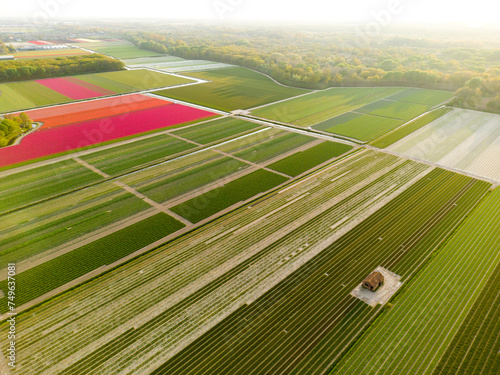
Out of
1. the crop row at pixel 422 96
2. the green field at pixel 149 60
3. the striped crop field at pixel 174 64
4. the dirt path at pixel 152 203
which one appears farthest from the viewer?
the green field at pixel 149 60

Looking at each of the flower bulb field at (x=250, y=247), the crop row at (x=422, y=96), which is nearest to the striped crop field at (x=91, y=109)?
the flower bulb field at (x=250, y=247)

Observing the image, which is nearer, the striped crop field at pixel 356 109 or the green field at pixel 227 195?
the green field at pixel 227 195

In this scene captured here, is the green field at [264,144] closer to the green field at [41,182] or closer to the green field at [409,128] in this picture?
the green field at [409,128]

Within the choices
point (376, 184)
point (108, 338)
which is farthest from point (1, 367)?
point (376, 184)

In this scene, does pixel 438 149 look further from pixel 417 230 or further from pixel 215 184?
pixel 215 184

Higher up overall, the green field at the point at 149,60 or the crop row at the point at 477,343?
the crop row at the point at 477,343

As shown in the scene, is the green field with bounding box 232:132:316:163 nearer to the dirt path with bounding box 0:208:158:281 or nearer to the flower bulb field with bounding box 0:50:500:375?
the flower bulb field with bounding box 0:50:500:375

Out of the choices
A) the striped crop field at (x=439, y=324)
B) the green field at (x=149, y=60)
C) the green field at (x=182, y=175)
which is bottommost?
the green field at (x=149, y=60)
